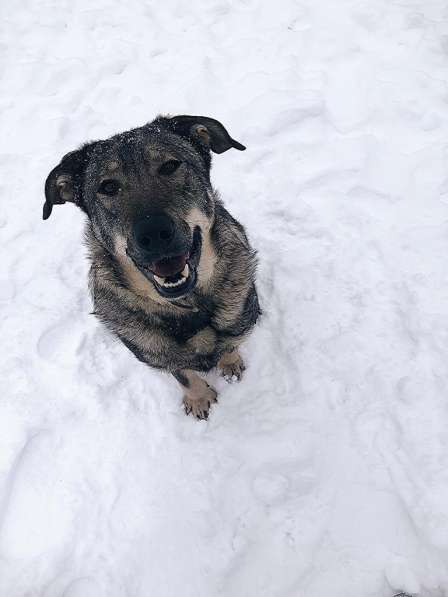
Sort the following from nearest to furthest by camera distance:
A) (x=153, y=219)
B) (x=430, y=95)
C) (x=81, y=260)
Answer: (x=153, y=219)
(x=81, y=260)
(x=430, y=95)

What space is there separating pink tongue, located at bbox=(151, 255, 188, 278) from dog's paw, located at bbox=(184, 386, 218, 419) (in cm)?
141

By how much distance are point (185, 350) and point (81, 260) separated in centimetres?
216

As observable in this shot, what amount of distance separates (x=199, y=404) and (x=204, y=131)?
2.25m

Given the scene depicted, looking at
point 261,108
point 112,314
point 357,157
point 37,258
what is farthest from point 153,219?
point 261,108

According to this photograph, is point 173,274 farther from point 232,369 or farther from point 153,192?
point 232,369

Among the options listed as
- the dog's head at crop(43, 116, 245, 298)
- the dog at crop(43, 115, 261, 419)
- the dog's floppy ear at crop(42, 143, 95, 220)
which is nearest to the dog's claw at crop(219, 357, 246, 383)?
the dog at crop(43, 115, 261, 419)

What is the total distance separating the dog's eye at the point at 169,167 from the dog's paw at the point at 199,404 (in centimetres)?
188

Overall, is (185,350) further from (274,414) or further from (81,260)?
(81,260)

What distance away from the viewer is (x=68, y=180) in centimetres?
314

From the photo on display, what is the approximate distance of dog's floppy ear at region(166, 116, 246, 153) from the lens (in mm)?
3137

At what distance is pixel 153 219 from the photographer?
2570 millimetres

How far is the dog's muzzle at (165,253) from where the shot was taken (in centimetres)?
255

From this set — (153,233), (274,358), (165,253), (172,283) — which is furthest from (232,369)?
(153,233)

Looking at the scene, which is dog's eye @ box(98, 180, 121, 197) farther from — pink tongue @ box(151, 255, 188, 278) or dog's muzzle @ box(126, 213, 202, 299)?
pink tongue @ box(151, 255, 188, 278)
